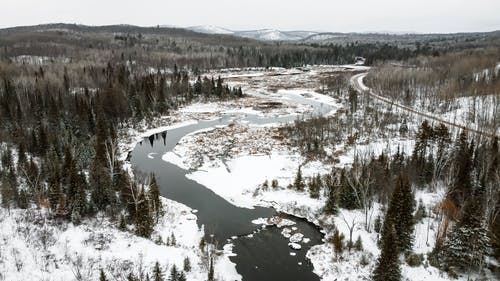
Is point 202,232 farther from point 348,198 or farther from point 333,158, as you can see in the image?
point 333,158

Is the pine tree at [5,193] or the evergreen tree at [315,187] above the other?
the pine tree at [5,193]

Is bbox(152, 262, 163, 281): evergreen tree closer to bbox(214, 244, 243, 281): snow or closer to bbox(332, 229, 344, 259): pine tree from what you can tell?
bbox(214, 244, 243, 281): snow

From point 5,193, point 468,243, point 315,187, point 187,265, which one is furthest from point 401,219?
point 5,193

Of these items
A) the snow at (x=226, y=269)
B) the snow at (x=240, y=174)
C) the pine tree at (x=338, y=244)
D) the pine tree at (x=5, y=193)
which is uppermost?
the pine tree at (x=5, y=193)

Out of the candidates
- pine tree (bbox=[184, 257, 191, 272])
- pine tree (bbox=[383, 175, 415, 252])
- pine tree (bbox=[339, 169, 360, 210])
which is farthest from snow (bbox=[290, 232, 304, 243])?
pine tree (bbox=[184, 257, 191, 272])

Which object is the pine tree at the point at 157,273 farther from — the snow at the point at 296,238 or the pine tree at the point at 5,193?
the pine tree at the point at 5,193

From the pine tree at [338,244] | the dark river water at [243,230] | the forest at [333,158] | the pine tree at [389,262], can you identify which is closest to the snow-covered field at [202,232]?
the pine tree at [338,244]

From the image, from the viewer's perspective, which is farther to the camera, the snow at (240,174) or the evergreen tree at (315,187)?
the snow at (240,174)
